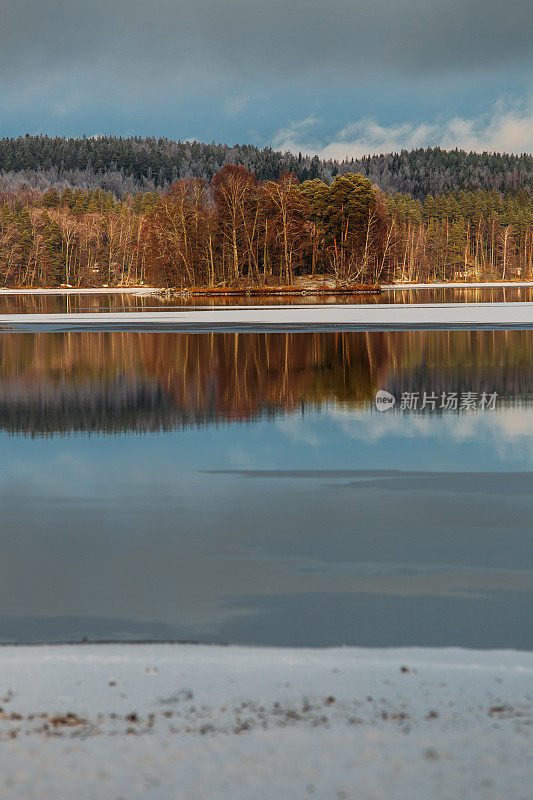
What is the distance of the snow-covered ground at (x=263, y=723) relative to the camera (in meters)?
3.17

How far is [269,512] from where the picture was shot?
312 inches

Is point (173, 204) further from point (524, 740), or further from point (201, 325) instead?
point (524, 740)

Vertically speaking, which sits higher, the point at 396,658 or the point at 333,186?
the point at 333,186

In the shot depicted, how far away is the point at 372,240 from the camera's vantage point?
104 m

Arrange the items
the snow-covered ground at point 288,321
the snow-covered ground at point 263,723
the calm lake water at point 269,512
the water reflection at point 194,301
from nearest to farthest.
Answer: the snow-covered ground at point 263,723 → the calm lake water at point 269,512 → the snow-covered ground at point 288,321 → the water reflection at point 194,301

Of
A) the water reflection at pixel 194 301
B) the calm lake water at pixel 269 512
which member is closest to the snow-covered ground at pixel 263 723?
the calm lake water at pixel 269 512

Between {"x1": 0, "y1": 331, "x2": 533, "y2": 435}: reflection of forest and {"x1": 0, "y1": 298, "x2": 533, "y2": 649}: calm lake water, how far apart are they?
0.39 ft

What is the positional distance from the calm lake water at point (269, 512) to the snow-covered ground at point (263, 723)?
18.2 inches

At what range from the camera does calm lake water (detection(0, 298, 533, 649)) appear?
530cm

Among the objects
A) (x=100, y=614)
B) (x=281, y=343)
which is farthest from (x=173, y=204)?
(x=100, y=614)

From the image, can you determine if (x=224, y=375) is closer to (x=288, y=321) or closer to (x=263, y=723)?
(x=263, y=723)

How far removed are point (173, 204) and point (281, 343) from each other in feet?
232

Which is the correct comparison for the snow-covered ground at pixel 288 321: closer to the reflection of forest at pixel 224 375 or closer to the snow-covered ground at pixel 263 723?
the reflection of forest at pixel 224 375

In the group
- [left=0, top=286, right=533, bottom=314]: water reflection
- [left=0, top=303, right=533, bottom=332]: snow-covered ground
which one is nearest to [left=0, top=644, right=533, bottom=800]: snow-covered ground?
[left=0, top=303, right=533, bottom=332]: snow-covered ground
